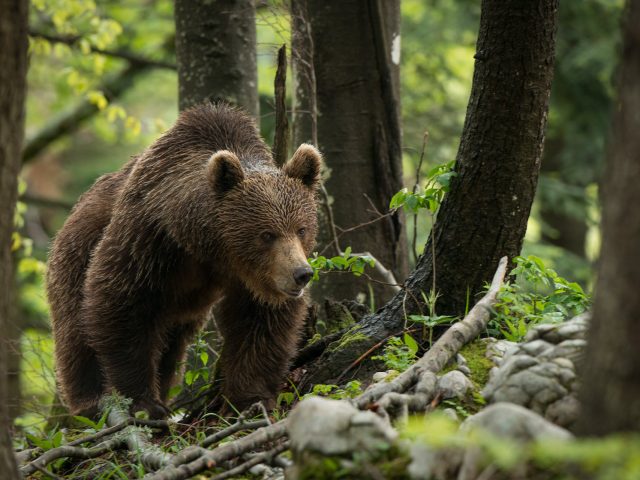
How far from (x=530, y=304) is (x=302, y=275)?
1463 millimetres

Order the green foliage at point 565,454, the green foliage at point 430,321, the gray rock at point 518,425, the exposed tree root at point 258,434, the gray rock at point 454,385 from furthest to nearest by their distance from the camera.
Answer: the green foliage at point 430,321, the gray rock at point 454,385, the exposed tree root at point 258,434, the gray rock at point 518,425, the green foliage at point 565,454

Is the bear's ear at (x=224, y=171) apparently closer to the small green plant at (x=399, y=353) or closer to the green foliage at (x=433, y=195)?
the green foliage at (x=433, y=195)

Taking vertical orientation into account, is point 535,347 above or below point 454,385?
above

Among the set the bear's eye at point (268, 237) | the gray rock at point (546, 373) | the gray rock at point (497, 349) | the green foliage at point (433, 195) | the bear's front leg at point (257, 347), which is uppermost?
the green foliage at point (433, 195)

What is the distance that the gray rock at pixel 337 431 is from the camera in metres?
3.30

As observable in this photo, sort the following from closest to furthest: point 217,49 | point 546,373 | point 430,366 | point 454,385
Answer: point 546,373
point 454,385
point 430,366
point 217,49

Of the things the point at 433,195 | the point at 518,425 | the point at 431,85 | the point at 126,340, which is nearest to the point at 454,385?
the point at 518,425

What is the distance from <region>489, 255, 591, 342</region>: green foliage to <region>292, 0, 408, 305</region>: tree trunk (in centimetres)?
245

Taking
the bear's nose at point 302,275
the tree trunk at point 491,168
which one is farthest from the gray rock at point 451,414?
the bear's nose at point 302,275

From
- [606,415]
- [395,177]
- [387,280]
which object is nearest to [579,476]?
[606,415]

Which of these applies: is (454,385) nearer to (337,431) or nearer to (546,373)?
(546,373)

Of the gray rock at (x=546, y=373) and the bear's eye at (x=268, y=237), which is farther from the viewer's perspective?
the bear's eye at (x=268, y=237)

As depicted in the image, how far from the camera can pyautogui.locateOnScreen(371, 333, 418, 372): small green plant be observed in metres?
5.00

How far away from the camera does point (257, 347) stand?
6.33m
